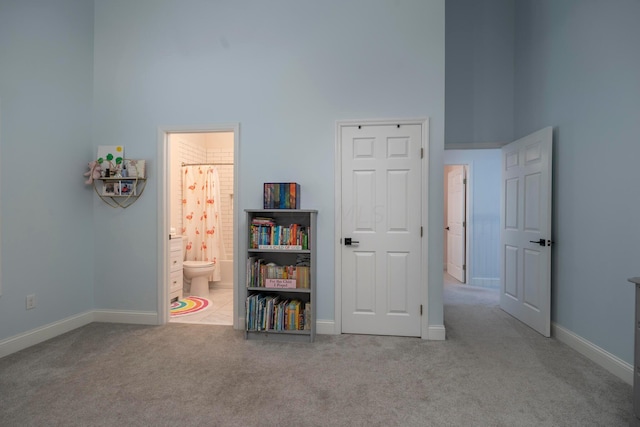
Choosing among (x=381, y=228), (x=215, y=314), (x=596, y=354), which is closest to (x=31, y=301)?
(x=215, y=314)

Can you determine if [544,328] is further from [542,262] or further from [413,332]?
[413,332]

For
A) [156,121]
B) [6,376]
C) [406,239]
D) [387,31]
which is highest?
[387,31]

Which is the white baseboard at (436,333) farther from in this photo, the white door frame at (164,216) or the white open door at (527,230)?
the white door frame at (164,216)

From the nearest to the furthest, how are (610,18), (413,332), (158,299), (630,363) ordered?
(630,363), (610,18), (413,332), (158,299)

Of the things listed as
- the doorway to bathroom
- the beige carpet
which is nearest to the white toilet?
the doorway to bathroom

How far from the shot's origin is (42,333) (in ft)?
10.1

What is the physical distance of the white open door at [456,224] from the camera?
5750 millimetres

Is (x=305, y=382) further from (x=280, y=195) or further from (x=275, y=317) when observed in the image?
(x=280, y=195)

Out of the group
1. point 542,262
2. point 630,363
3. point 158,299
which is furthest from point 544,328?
point 158,299

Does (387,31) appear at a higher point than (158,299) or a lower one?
higher

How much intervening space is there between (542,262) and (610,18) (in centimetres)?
211

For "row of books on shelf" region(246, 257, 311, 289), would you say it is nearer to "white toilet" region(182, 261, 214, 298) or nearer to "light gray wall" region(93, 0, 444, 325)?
"light gray wall" region(93, 0, 444, 325)

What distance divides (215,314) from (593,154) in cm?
405

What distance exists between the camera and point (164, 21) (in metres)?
3.53
